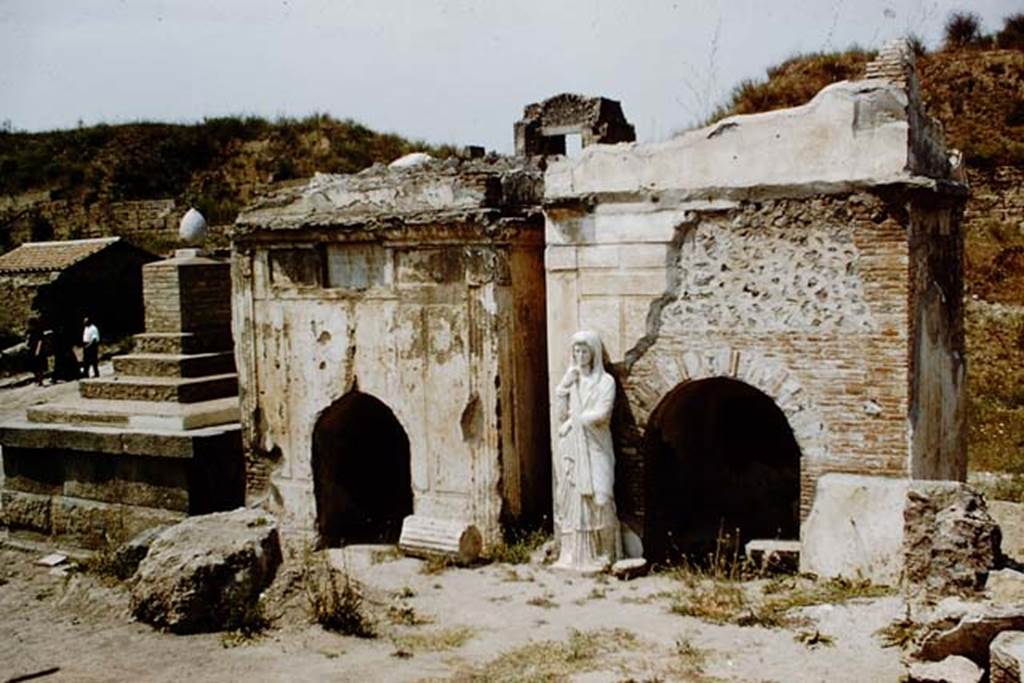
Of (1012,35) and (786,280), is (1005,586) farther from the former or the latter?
(1012,35)

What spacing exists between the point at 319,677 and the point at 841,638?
3.73 metres

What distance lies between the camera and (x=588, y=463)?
31.0 feet

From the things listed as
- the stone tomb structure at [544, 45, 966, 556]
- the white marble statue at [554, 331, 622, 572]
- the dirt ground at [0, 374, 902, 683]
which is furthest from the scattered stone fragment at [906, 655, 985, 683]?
the white marble statue at [554, 331, 622, 572]

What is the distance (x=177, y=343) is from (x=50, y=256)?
14776 mm

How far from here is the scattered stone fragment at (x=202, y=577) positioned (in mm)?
8891

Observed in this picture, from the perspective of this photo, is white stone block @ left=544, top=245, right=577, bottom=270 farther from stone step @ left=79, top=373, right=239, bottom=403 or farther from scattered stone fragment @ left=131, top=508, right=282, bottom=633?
stone step @ left=79, top=373, right=239, bottom=403

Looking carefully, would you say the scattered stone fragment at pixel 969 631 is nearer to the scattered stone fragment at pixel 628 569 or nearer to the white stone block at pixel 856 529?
the white stone block at pixel 856 529

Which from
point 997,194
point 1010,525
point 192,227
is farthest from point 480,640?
point 997,194

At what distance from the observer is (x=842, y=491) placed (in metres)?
8.59

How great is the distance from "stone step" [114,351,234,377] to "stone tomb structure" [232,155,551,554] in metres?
1.74

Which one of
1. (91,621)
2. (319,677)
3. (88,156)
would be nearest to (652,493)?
(319,677)

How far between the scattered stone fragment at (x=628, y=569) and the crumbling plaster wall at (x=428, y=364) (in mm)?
1465

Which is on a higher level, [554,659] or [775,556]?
[775,556]

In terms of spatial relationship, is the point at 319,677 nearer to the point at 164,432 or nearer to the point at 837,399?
the point at 837,399
